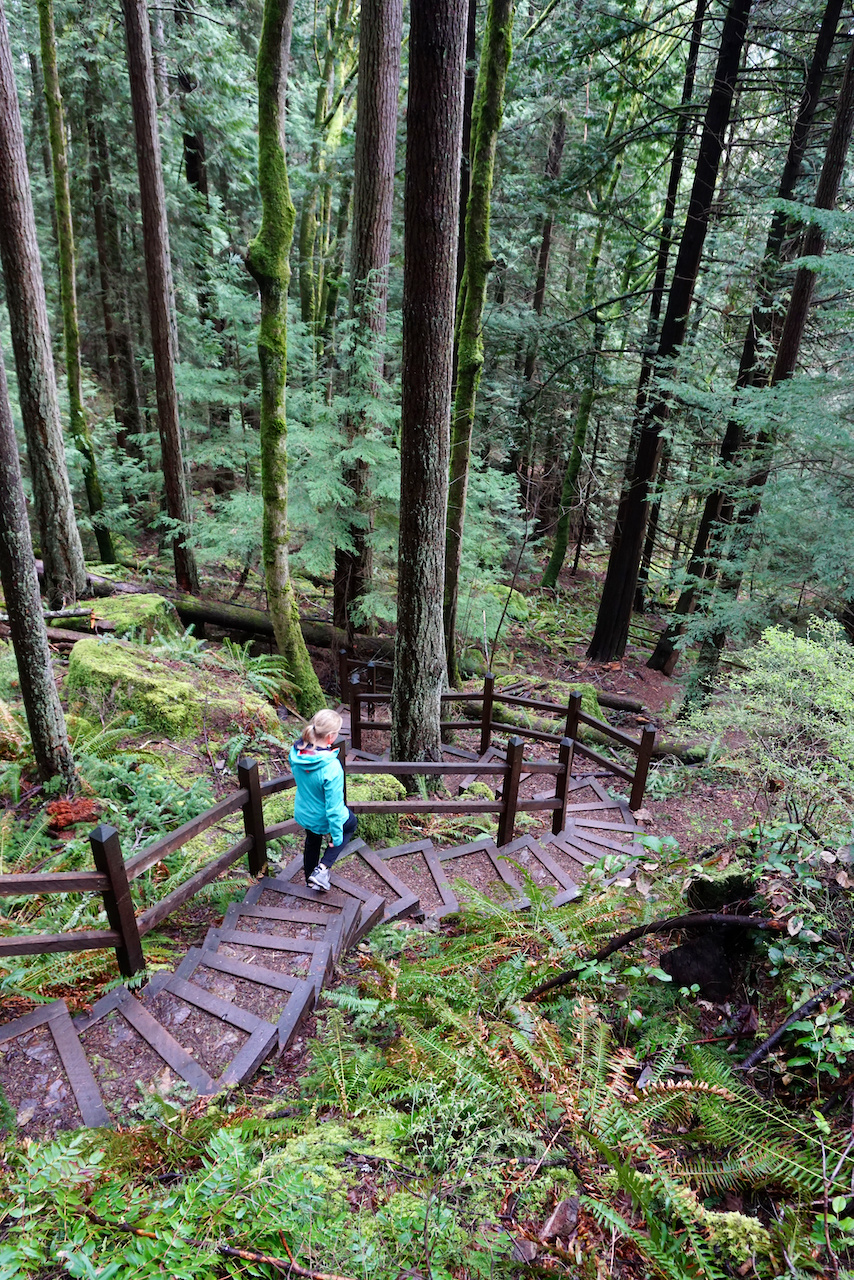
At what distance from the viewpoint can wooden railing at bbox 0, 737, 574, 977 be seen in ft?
11.5

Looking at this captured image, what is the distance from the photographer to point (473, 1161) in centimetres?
226

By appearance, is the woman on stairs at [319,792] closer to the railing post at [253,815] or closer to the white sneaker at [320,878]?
the white sneaker at [320,878]

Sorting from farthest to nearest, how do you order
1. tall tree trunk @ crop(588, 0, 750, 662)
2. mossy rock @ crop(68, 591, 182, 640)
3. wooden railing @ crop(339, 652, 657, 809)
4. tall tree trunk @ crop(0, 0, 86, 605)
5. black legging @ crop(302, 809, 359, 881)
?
tall tree trunk @ crop(588, 0, 750, 662) → mossy rock @ crop(68, 591, 182, 640) → wooden railing @ crop(339, 652, 657, 809) → tall tree trunk @ crop(0, 0, 86, 605) → black legging @ crop(302, 809, 359, 881)

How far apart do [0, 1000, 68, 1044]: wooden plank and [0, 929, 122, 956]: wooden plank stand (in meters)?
0.29

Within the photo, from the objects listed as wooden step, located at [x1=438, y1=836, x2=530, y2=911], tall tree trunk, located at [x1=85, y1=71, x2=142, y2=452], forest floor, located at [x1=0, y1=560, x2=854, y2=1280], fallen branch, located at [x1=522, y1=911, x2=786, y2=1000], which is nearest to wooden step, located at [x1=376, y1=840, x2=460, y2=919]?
wooden step, located at [x1=438, y1=836, x2=530, y2=911]

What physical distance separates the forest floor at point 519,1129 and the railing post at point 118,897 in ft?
0.99

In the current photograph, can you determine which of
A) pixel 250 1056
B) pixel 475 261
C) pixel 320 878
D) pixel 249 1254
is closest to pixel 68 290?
pixel 475 261

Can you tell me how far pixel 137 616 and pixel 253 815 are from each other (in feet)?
19.9

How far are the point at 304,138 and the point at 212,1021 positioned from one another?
60.6 feet

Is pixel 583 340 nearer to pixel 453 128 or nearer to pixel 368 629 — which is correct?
pixel 368 629

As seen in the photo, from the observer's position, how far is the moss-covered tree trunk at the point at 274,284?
755 cm

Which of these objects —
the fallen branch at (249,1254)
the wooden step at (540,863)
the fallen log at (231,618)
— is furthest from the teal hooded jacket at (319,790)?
the fallen log at (231,618)

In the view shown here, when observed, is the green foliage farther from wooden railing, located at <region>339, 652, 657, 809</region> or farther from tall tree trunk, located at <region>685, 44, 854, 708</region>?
tall tree trunk, located at <region>685, 44, 854, 708</region>

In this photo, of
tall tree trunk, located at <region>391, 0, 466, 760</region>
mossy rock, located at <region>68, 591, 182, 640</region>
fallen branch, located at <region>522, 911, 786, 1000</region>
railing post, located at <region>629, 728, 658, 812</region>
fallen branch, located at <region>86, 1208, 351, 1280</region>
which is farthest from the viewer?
mossy rock, located at <region>68, 591, 182, 640</region>
